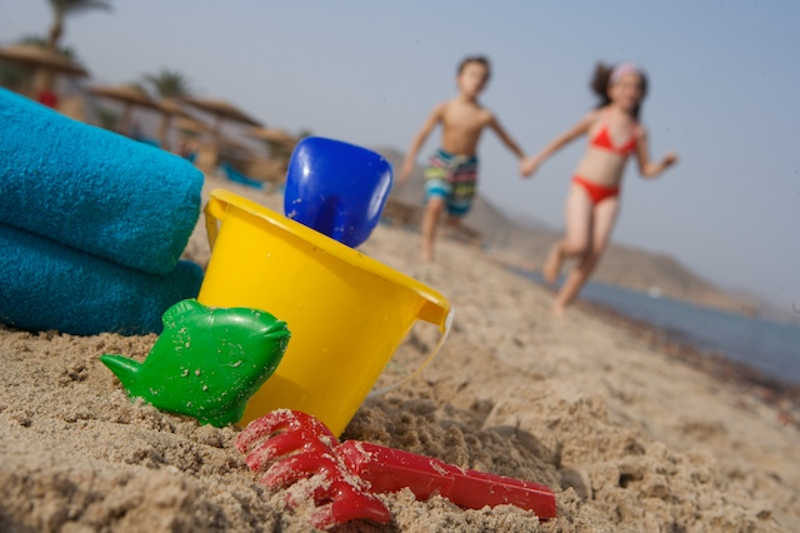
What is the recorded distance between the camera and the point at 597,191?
13.1 ft

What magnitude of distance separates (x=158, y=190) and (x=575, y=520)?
3.96 ft

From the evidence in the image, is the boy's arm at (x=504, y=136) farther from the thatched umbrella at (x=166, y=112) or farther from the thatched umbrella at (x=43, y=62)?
the thatched umbrella at (x=166, y=112)

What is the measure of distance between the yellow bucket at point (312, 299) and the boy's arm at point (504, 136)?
3.63m

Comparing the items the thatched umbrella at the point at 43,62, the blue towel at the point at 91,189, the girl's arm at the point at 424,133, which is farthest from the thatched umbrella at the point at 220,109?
the blue towel at the point at 91,189

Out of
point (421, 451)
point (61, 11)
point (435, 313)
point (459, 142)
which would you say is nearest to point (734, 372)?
point (459, 142)

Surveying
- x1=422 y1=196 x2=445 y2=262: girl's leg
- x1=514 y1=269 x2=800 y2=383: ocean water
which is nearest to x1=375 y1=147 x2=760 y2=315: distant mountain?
x1=514 y1=269 x2=800 y2=383: ocean water

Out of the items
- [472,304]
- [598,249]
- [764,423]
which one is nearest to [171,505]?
[472,304]

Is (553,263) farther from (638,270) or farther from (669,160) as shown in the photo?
(638,270)

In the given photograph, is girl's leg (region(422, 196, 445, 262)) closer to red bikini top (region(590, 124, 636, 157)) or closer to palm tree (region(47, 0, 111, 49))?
red bikini top (region(590, 124, 636, 157))

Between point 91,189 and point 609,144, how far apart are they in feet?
11.8

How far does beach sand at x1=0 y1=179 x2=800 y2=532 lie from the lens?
72 centimetres

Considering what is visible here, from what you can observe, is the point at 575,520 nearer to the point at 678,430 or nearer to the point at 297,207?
the point at 297,207

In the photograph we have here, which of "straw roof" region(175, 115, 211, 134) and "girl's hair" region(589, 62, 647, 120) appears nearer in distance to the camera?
"girl's hair" region(589, 62, 647, 120)

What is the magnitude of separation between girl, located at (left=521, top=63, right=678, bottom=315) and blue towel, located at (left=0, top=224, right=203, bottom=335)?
298 centimetres
